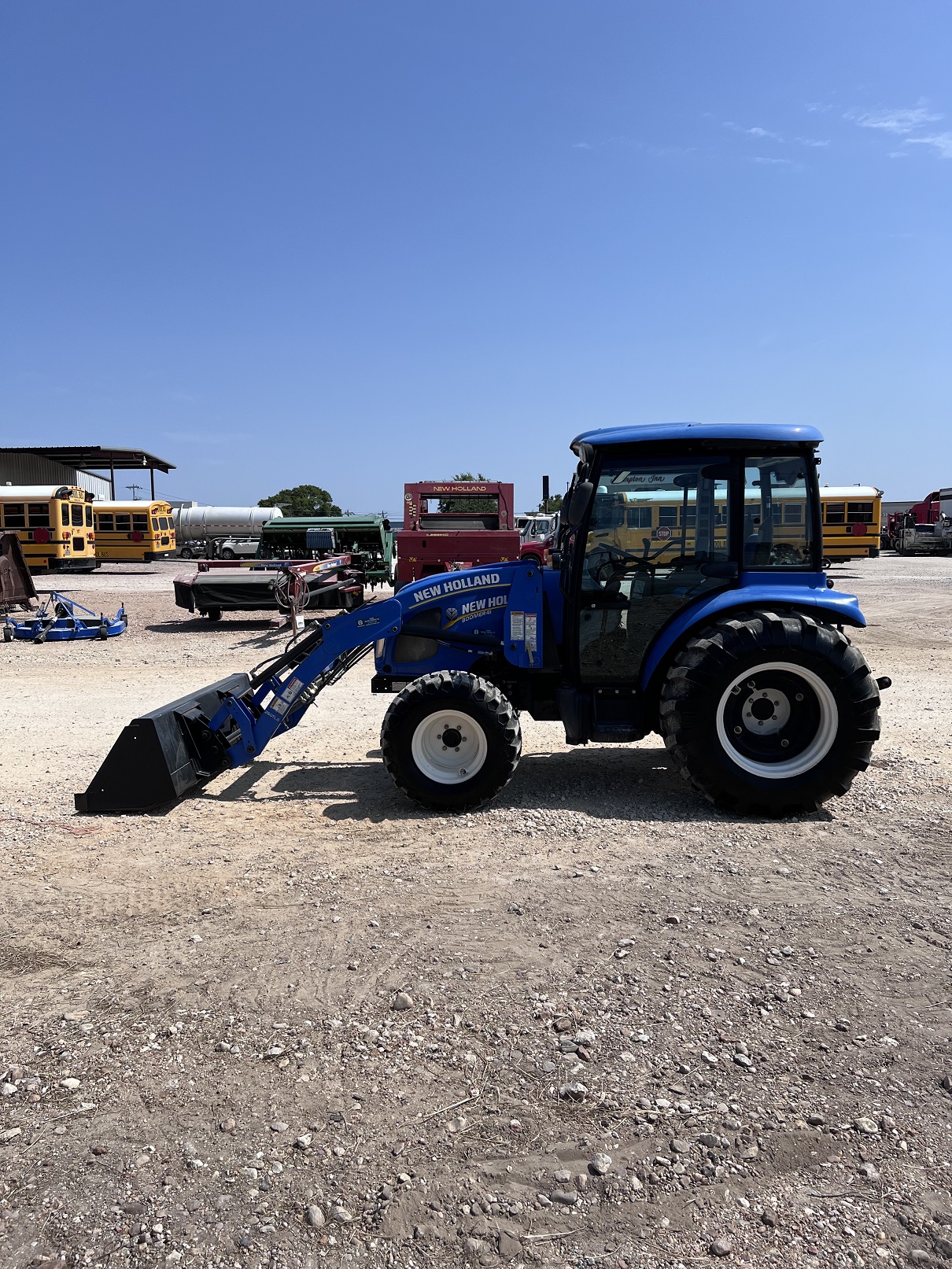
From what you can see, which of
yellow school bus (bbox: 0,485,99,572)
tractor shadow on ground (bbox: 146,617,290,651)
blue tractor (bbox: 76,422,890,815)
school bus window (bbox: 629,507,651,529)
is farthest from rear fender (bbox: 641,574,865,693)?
yellow school bus (bbox: 0,485,99,572)

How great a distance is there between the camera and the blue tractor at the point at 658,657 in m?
5.30

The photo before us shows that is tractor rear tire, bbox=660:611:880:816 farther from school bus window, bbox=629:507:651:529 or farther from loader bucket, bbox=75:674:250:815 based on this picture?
loader bucket, bbox=75:674:250:815

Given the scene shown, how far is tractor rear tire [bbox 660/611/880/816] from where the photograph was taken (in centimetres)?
524

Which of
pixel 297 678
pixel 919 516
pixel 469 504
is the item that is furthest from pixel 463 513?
pixel 919 516

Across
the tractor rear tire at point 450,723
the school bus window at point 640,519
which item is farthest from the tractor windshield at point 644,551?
the tractor rear tire at point 450,723

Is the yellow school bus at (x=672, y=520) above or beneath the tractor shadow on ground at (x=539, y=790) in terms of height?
above

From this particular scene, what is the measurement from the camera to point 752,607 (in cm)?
551

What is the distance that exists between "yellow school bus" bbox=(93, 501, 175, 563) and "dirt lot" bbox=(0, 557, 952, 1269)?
2886 centimetres

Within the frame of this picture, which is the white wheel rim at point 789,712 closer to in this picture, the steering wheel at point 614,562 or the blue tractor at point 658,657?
the blue tractor at point 658,657

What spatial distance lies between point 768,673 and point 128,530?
31.3 m

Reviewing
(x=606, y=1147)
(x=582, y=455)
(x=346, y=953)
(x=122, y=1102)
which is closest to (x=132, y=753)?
(x=346, y=953)

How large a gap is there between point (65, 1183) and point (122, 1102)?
13.0 inches

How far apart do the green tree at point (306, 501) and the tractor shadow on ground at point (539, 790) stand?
54371mm

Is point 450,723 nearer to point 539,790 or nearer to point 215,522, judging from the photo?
point 539,790
